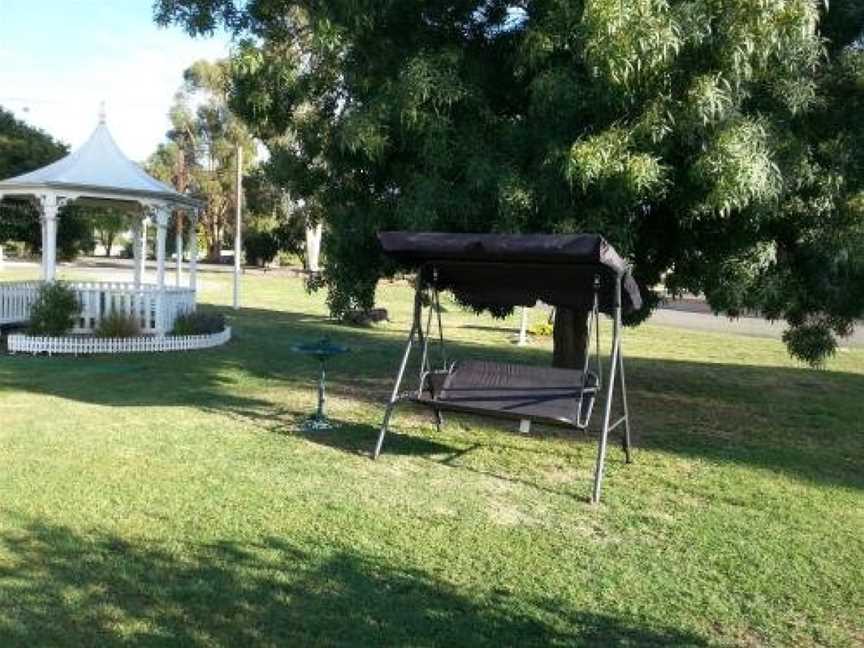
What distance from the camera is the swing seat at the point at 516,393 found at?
264 inches

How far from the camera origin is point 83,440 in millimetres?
7367

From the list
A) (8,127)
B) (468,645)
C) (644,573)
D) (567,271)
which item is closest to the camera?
(468,645)

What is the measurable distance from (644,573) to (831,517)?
204 centimetres

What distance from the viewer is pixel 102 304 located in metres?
15.7

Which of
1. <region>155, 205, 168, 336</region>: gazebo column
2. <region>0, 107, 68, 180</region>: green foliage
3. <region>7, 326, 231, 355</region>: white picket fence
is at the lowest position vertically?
<region>7, 326, 231, 355</region>: white picket fence

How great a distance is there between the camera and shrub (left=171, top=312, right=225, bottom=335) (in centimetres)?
1566

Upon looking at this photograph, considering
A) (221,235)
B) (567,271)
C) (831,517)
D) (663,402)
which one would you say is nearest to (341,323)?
(663,402)

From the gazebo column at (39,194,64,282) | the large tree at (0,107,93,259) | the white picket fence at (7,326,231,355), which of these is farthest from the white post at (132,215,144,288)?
the large tree at (0,107,93,259)

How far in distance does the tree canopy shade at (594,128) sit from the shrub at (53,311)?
6.57m

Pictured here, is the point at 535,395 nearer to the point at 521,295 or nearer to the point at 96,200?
the point at 521,295

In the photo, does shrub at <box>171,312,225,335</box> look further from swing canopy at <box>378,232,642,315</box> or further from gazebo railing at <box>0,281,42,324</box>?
swing canopy at <box>378,232,642,315</box>

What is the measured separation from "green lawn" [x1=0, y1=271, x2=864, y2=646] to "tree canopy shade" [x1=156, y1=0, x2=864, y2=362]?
178 cm

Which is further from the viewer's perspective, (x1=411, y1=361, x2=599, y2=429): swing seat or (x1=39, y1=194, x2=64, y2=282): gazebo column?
(x1=39, y1=194, x2=64, y2=282): gazebo column

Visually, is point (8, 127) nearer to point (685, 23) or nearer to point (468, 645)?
point (685, 23)
